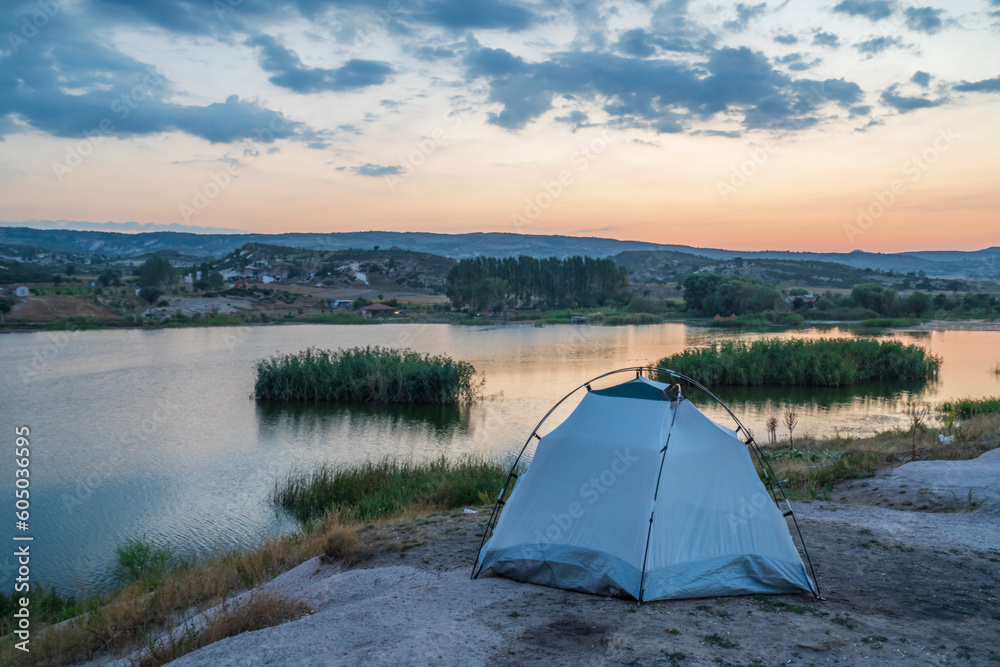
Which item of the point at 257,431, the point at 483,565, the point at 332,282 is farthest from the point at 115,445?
the point at 332,282

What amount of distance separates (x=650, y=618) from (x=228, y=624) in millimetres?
3445

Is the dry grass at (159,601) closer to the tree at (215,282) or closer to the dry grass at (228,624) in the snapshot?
Result: the dry grass at (228,624)

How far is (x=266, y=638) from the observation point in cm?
521

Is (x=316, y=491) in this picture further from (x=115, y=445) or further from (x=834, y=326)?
(x=834, y=326)

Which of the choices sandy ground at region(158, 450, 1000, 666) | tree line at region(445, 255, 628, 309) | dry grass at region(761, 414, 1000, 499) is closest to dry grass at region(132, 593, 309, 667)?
sandy ground at region(158, 450, 1000, 666)

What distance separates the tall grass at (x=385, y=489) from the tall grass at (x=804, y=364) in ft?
52.1

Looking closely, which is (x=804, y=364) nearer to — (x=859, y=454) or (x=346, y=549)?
(x=859, y=454)

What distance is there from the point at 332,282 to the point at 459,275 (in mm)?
39603

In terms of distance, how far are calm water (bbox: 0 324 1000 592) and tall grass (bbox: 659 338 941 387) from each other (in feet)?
4.39

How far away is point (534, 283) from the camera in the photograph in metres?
77.9

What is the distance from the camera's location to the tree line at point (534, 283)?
7350 cm

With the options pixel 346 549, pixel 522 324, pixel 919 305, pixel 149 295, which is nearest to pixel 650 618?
pixel 346 549

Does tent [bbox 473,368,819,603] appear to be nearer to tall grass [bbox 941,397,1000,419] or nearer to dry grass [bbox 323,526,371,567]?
dry grass [bbox 323,526,371,567]

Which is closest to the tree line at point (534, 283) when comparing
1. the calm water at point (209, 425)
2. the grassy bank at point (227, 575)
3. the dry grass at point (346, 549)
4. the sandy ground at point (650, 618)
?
the calm water at point (209, 425)
